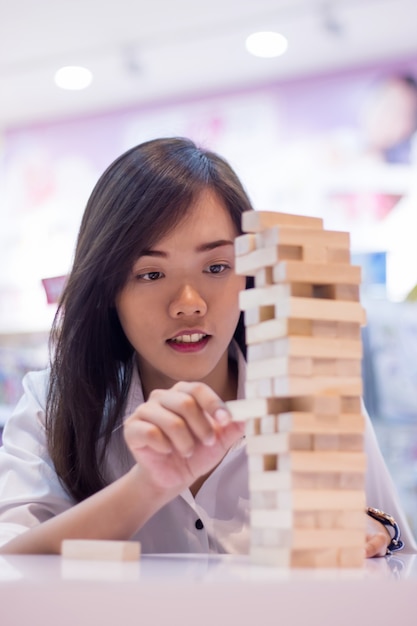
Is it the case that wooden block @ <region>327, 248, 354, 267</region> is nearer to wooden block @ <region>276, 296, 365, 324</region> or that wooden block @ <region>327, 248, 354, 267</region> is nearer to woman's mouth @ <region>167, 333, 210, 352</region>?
wooden block @ <region>276, 296, 365, 324</region>

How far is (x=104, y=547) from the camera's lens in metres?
1.09

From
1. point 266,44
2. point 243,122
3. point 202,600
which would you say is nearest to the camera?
point 202,600

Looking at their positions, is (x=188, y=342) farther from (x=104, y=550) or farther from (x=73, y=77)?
(x=73, y=77)

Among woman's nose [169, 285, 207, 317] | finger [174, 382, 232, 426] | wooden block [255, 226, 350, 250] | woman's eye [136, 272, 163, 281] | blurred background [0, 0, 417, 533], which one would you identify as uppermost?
blurred background [0, 0, 417, 533]

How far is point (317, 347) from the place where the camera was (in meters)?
1.05

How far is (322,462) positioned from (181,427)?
0.58 feet

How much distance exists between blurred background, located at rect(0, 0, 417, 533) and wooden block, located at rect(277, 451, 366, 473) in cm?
307

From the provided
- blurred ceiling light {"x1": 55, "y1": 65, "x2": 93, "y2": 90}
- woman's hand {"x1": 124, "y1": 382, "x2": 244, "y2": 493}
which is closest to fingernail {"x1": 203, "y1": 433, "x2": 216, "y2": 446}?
woman's hand {"x1": 124, "y1": 382, "x2": 244, "y2": 493}

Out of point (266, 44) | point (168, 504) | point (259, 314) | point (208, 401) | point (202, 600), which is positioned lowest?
point (202, 600)

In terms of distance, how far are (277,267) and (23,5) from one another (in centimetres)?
332

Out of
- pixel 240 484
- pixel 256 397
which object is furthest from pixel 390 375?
pixel 256 397

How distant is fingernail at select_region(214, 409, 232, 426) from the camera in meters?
1.13

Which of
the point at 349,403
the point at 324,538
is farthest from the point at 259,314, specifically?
the point at 324,538

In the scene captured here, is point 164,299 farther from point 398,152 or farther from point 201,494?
point 398,152
